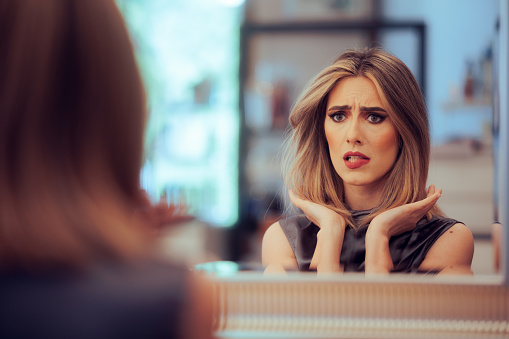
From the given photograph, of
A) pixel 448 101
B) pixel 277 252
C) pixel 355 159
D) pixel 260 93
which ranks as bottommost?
pixel 277 252

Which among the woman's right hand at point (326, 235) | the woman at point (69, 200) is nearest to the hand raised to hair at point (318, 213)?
the woman's right hand at point (326, 235)

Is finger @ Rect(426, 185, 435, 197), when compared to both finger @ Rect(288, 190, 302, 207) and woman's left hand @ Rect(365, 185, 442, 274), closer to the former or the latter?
woman's left hand @ Rect(365, 185, 442, 274)

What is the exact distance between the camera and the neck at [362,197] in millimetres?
665

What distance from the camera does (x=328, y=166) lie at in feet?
2.24

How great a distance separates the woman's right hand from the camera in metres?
0.65

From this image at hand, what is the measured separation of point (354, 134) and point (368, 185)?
A: 0.07 meters

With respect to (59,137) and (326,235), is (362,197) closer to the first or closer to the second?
(326,235)

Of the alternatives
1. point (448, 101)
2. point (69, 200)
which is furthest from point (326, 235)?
point (448, 101)

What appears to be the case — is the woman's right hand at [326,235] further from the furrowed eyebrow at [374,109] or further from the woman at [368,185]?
the furrowed eyebrow at [374,109]

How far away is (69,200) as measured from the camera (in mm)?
389

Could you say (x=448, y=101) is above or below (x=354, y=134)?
above

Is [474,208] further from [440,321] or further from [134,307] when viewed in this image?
[134,307]

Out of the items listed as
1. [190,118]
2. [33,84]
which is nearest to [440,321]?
[33,84]

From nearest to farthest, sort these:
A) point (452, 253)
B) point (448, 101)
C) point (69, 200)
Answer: point (69, 200)
point (452, 253)
point (448, 101)
